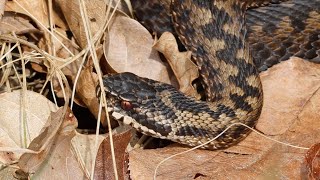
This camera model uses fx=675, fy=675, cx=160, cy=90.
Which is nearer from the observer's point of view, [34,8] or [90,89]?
[90,89]

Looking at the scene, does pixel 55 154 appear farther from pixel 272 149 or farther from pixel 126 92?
pixel 272 149

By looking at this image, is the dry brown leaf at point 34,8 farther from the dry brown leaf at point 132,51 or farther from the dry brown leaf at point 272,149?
the dry brown leaf at point 272,149

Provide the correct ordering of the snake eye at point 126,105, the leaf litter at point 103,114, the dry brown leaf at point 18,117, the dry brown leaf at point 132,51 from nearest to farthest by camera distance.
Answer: the leaf litter at point 103,114
the dry brown leaf at point 18,117
the snake eye at point 126,105
the dry brown leaf at point 132,51

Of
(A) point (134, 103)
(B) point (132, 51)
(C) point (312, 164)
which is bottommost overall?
(C) point (312, 164)

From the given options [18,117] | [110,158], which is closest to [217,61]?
[110,158]

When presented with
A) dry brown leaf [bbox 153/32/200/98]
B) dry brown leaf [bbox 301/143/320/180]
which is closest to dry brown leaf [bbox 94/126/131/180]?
dry brown leaf [bbox 153/32/200/98]

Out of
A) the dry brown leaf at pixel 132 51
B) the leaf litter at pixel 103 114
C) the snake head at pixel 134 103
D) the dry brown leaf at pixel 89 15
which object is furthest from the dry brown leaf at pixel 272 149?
the dry brown leaf at pixel 89 15
